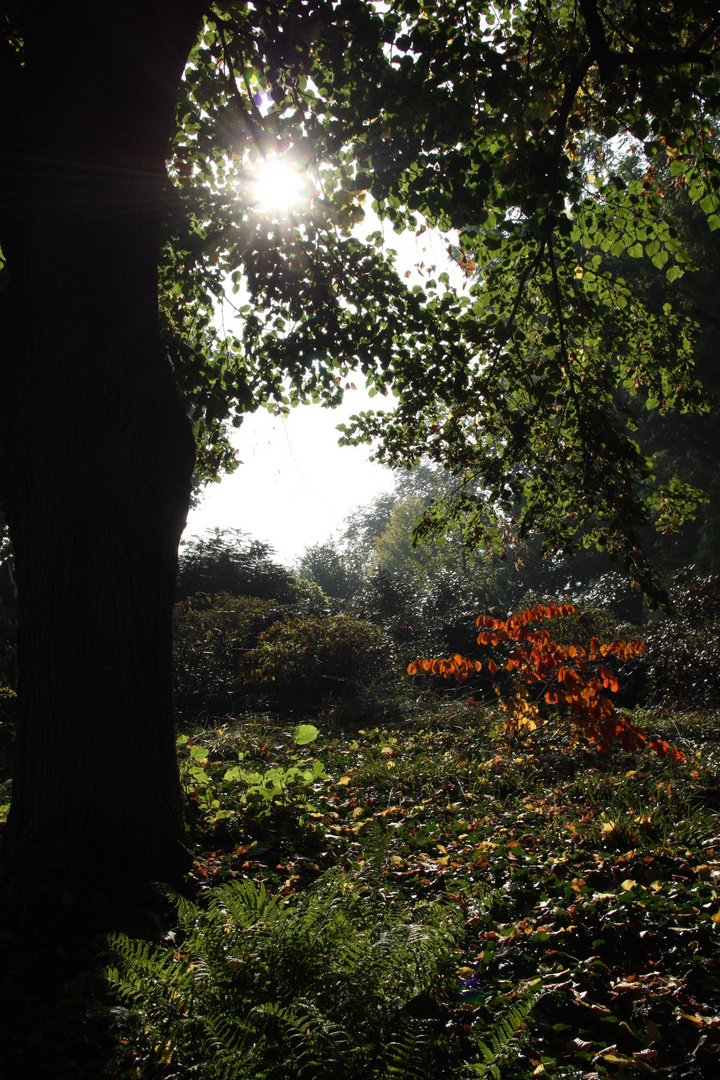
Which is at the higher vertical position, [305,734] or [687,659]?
[687,659]

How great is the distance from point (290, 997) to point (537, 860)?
2073mm

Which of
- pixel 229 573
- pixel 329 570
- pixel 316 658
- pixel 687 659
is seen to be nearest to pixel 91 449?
pixel 687 659

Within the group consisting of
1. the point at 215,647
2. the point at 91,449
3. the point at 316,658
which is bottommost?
the point at 316,658

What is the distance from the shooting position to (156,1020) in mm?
1905

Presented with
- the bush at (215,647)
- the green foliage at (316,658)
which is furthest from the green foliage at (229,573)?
the green foliage at (316,658)

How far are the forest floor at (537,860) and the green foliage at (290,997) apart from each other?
0.46ft

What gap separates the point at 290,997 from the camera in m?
1.96

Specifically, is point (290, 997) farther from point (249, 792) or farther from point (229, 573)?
point (229, 573)

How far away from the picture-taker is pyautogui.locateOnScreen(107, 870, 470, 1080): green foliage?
1.73 meters

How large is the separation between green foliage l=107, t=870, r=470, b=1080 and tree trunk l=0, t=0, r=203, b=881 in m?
0.94

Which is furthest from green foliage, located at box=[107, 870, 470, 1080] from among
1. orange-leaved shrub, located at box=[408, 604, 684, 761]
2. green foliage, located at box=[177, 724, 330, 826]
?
orange-leaved shrub, located at box=[408, 604, 684, 761]

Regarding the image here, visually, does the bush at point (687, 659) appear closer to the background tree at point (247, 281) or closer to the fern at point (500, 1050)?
the background tree at point (247, 281)

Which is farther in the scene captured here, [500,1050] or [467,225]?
[467,225]

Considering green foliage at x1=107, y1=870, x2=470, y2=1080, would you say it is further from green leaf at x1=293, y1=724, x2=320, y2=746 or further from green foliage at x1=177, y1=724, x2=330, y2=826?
green leaf at x1=293, y1=724, x2=320, y2=746
